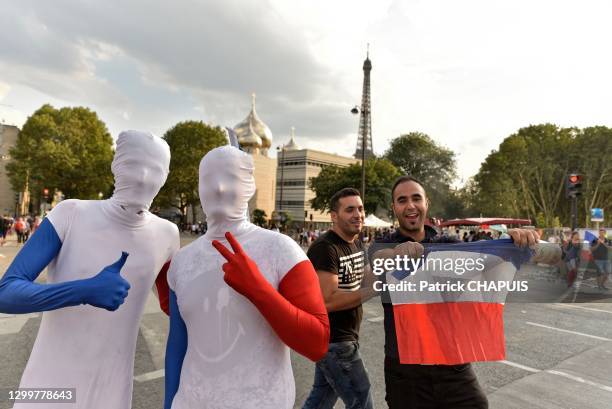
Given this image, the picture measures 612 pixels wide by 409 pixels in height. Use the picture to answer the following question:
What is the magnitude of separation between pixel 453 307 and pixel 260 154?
6537 cm

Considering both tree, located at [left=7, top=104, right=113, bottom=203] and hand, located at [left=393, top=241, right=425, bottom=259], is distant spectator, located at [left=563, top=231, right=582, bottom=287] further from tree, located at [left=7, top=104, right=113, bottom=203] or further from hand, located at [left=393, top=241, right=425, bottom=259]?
tree, located at [left=7, top=104, right=113, bottom=203]

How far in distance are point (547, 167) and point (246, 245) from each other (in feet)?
140

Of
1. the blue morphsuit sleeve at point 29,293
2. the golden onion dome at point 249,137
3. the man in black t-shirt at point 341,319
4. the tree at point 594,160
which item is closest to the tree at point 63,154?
the golden onion dome at point 249,137

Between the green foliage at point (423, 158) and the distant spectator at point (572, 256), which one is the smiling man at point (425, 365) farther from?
the green foliage at point (423, 158)

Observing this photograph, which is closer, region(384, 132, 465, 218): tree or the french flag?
the french flag

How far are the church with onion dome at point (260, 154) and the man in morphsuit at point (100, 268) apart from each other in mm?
59655

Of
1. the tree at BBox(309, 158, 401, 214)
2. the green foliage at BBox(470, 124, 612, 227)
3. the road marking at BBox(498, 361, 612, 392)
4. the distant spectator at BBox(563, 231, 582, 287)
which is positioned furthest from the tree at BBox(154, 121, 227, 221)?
the distant spectator at BBox(563, 231, 582, 287)

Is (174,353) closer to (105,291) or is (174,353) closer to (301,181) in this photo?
(105,291)

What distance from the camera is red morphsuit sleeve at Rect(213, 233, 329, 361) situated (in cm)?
137

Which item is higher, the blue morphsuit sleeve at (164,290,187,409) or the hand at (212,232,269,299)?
the hand at (212,232,269,299)

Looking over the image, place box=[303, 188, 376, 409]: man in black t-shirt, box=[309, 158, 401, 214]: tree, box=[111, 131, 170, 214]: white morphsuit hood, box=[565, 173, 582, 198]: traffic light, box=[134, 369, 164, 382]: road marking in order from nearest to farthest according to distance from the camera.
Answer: box=[111, 131, 170, 214]: white morphsuit hood → box=[303, 188, 376, 409]: man in black t-shirt → box=[134, 369, 164, 382]: road marking → box=[565, 173, 582, 198]: traffic light → box=[309, 158, 401, 214]: tree

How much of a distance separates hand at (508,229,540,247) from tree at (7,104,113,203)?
1473 inches

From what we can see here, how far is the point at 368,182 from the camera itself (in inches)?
1453

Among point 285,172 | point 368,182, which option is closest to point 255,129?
point 285,172
